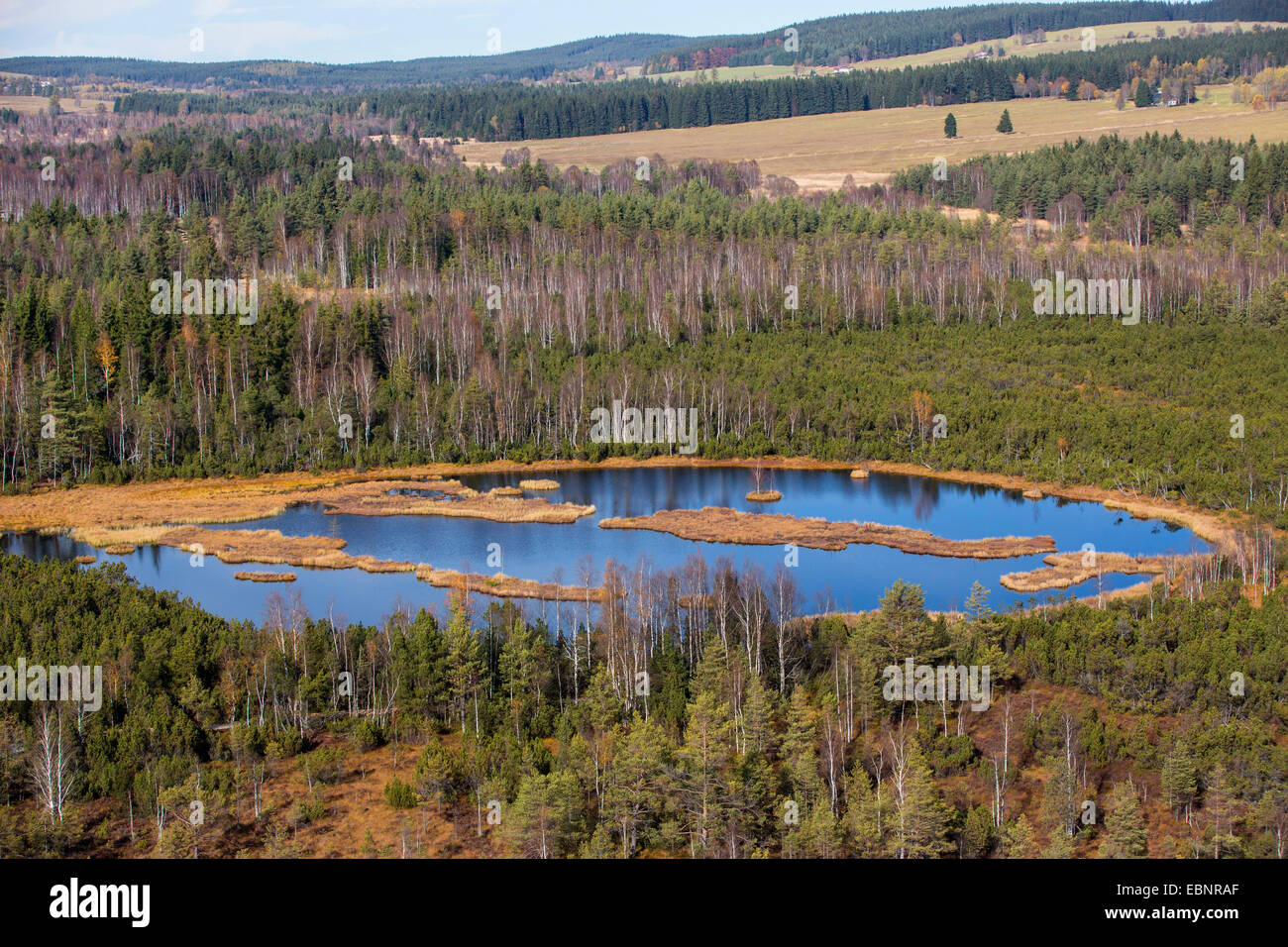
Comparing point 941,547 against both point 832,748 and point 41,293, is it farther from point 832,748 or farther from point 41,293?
point 41,293

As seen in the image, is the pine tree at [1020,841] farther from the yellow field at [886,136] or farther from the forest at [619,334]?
the yellow field at [886,136]

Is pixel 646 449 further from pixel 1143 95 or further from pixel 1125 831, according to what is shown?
pixel 1143 95

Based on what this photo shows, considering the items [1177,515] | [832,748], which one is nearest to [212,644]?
[832,748]

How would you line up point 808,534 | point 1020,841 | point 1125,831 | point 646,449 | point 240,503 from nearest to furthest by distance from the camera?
point 1125,831 < point 1020,841 < point 808,534 < point 240,503 < point 646,449

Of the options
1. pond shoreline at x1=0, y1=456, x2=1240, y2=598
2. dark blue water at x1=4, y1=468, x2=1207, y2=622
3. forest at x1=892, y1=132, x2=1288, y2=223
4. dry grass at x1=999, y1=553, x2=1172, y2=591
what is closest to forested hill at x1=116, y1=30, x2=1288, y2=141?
forest at x1=892, y1=132, x2=1288, y2=223

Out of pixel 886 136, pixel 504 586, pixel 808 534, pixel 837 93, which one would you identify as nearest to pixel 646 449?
pixel 808 534
